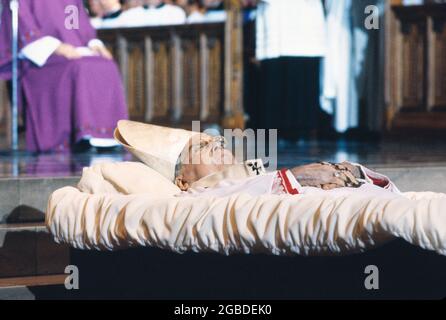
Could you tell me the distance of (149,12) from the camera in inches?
426

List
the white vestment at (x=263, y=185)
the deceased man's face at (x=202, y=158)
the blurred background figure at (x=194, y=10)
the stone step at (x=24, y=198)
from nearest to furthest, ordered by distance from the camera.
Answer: the white vestment at (x=263, y=185) < the deceased man's face at (x=202, y=158) < the stone step at (x=24, y=198) < the blurred background figure at (x=194, y=10)

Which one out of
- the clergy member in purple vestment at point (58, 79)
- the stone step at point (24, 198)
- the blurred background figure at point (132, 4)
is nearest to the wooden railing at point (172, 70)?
the blurred background figure at point (132, 4)

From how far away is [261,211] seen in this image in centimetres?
287

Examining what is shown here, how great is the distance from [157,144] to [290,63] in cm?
623

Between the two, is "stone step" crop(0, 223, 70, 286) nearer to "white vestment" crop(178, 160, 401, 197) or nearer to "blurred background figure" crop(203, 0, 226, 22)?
"white vestment" crop(178, 160, 401, 197)

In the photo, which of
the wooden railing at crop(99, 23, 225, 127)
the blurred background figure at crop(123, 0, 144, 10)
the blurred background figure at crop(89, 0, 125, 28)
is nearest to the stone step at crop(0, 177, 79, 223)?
the wooden railing at crop(99, 23, 225, 127)

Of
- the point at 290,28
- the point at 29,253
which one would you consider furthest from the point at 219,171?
the point at 290,28

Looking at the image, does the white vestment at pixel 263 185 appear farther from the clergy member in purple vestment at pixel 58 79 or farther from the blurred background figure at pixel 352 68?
the blurred background figure at pixel 352 68

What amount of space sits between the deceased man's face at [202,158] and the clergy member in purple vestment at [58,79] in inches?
147

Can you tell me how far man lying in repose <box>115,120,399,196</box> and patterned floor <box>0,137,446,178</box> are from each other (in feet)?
3.56

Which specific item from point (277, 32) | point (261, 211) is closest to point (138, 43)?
point (277, 32)

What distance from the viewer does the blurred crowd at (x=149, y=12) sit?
10383 mm

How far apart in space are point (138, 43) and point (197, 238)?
306 inches
